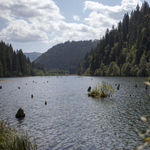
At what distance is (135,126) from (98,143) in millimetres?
6005

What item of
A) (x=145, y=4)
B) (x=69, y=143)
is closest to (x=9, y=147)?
(x=69, y=143)

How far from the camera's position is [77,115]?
23.1 meters

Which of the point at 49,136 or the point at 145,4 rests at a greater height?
the point at 145,4

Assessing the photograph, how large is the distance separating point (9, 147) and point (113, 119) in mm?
13688

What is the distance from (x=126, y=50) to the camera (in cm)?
18412

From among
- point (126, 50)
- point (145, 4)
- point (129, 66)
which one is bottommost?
point (129, 66)

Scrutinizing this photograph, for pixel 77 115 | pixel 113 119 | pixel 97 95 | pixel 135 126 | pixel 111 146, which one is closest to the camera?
pixel 111 146

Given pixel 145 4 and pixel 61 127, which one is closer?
pixel 61 127

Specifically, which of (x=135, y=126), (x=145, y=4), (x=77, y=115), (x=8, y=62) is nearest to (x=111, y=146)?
(x=135, y=126)

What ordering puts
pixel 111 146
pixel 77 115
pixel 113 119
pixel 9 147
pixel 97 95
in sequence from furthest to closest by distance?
pixel 97 95 → pixel 77 115 → pixel 113 119 → pixel 111 146 → pixel 9 147

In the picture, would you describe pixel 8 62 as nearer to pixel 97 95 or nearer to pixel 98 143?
pixel 97 95

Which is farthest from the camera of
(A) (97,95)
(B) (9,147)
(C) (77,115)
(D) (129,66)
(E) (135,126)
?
(D) (129,66)

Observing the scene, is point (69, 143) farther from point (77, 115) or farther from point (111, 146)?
point (77, 115)

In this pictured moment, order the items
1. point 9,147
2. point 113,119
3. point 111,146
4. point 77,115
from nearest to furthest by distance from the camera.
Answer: point 9,147
point 111,146
point 113,119
point 77,115
